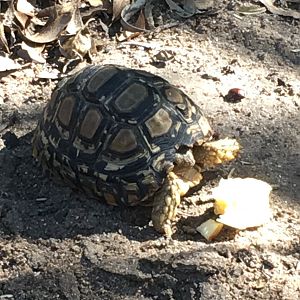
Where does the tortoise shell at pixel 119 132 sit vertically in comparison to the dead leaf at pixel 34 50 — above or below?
above

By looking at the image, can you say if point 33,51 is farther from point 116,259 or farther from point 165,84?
point 116,259

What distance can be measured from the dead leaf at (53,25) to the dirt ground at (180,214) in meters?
0.23

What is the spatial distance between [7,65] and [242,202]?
1.69 meters

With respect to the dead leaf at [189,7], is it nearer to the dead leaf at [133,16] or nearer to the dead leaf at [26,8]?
the dead leaf at [133,16]

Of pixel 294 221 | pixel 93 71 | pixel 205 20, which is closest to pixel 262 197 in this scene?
pixel 294 221

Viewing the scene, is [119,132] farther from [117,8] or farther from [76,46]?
[117,8]

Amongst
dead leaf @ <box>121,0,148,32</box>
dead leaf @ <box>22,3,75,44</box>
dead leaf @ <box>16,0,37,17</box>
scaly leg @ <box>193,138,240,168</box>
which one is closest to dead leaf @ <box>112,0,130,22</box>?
dead leaf @ <box>121,0,148,32</box>

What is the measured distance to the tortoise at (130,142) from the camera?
11.6ft

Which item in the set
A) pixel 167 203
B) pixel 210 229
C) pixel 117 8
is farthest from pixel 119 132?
pixel 117 8

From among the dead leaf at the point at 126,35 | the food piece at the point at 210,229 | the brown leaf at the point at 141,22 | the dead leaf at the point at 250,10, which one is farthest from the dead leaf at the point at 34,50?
the food piece at the point at 210,229

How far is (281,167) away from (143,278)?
38.0 inches

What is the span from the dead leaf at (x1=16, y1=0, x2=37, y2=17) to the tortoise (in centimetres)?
123

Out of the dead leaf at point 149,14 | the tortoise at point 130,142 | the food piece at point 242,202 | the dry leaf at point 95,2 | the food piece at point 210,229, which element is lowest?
the dead leaf at point 149,14

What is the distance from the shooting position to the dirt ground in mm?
3318
